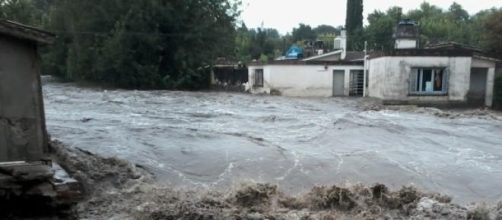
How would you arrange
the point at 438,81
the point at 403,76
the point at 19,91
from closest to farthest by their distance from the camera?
the point at 19,91, the point at 403,76, the point at 438,81

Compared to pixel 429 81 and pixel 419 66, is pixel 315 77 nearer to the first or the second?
pixel 419 66

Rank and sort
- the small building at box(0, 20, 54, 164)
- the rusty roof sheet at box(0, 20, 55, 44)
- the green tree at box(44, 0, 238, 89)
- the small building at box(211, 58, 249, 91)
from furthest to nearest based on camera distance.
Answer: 1. the small building at box(211, 58, 249, 91)
2. the green tree at box(44, 0, 238, 89)
3. the small building at box(0, 20, 54, 164)
4. the rusty roof sheet at box(0, 20, 55, 44)

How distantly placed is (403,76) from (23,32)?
989 inches

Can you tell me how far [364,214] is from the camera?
8.66m

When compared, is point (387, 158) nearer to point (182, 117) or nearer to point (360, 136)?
point (360, 136)

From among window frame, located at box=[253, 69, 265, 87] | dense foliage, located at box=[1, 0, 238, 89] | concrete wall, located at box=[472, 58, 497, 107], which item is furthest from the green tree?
concrete wall, located at box=[472, 58, 497, 107]

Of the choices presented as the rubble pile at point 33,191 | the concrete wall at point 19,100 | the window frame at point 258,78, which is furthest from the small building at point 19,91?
the window frame at point 258,78

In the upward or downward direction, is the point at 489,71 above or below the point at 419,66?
below

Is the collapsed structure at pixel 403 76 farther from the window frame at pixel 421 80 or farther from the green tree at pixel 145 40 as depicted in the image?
the green tree at pixel 145 40

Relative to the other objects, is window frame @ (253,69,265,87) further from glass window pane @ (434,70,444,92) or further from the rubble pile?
the rubble pile

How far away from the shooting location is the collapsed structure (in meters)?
30.4

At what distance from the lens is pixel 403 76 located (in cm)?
3044

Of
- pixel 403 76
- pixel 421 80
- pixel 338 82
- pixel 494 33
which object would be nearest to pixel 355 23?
pixel 338 82

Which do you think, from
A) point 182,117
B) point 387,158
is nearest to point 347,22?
point 182,117
